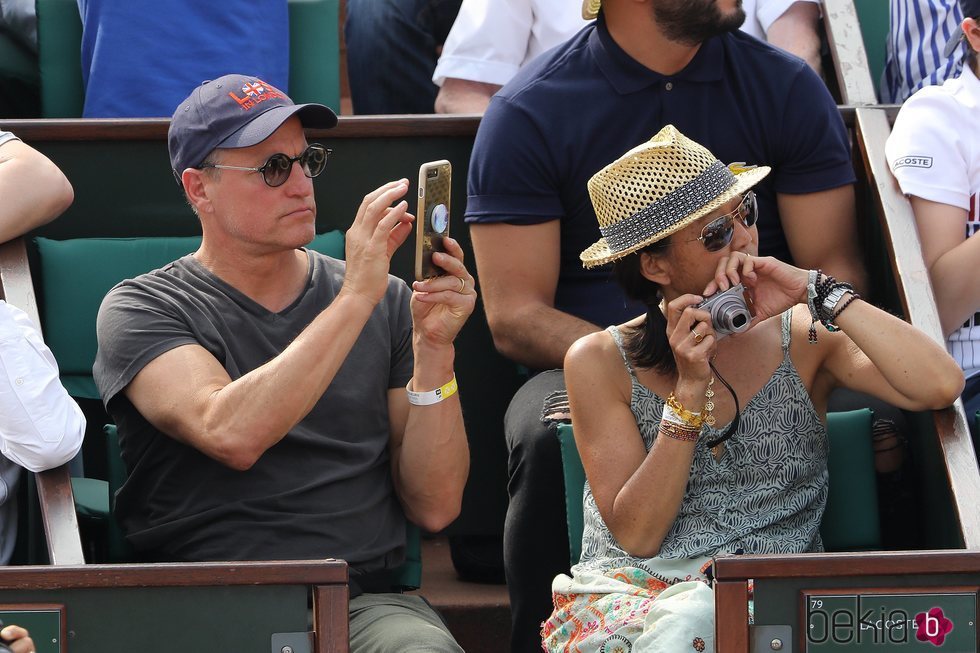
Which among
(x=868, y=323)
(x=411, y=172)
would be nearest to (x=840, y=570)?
(x=868, y=323)

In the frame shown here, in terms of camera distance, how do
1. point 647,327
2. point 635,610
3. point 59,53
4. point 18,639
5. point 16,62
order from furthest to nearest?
point 16,62 < point 59,53 < point 647,327 < point 635,610 < point 18,639

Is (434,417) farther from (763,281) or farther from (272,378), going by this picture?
(763,281)

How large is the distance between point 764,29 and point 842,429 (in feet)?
5.83

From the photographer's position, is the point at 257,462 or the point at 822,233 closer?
the point at 257,462

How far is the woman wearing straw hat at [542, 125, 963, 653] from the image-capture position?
2.64 m

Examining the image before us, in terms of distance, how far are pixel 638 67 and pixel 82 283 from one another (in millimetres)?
1431

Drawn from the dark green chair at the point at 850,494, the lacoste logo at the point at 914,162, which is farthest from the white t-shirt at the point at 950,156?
the dark green chair at the point at 850,494

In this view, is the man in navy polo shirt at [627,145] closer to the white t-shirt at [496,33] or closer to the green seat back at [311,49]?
the white t-shirt at [496,33]

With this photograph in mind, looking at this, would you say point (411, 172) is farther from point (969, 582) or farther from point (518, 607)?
point (969, 582)

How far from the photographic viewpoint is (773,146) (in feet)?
11.6

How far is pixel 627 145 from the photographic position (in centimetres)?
353

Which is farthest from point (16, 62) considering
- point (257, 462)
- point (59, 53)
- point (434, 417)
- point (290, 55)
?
point (434, 417)

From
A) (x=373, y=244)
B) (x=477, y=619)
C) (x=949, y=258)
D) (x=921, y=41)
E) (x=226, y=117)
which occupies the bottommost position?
(x=477, y=619)

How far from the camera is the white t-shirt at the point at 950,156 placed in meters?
3.30
